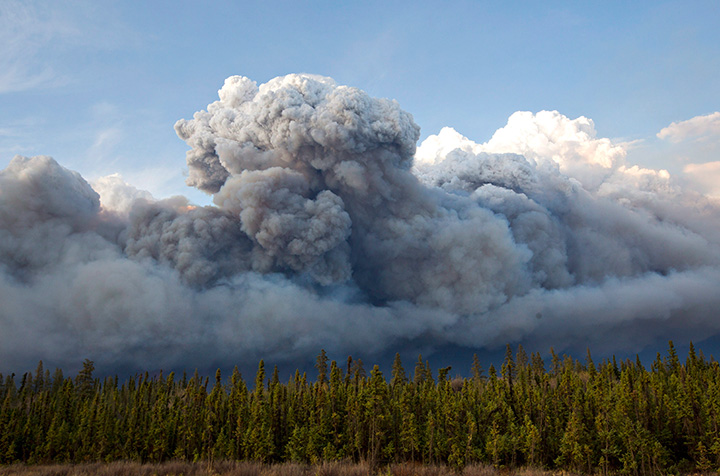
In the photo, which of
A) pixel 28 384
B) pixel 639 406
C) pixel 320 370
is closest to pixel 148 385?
pixel 28 384

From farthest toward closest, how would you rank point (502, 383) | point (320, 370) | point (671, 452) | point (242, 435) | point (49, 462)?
point (320, 370) < point (502, 383) < point (49, 462) < point (242, 435) < point (671, 452)

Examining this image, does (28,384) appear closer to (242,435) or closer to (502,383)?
(242,435)

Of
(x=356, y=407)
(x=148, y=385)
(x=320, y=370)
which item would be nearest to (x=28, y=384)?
(x=148, y=385)

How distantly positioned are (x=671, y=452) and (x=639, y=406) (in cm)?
1014

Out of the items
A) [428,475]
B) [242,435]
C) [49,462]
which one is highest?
[428,475]

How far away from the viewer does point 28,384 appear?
12469cm

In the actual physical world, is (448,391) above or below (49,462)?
above

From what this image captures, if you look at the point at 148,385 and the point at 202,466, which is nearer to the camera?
the point at 202,466

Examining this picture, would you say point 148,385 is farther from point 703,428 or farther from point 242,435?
point 703,428

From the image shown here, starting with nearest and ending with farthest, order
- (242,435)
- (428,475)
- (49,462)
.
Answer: (428,475) → (242,435) → (49,462)

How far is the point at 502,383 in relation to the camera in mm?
81250

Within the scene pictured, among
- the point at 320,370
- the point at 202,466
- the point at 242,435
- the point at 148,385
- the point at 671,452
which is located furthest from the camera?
the point at 148,385

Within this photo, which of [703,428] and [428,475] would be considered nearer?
[428,475]

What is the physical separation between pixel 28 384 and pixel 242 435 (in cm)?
10267
